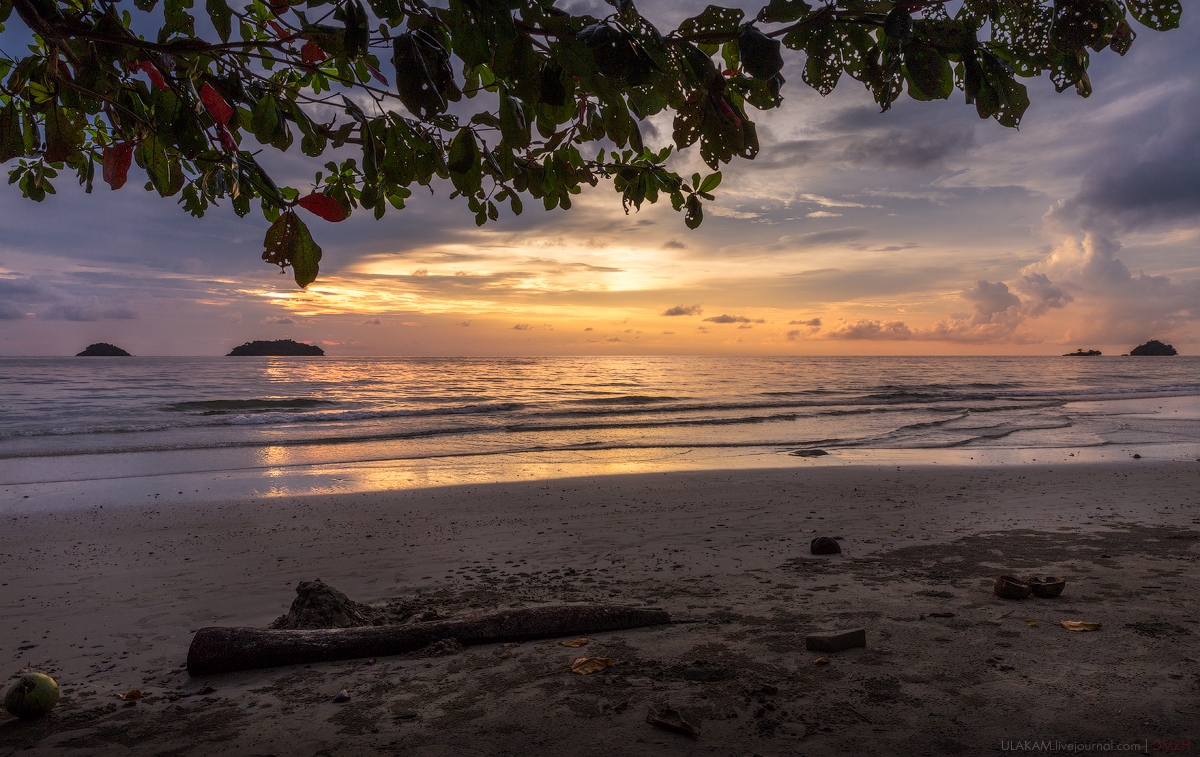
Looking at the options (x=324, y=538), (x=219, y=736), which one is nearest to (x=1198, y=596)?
(x=219, y=736)

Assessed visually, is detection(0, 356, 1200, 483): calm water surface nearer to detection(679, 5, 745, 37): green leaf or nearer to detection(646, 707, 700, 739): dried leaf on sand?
detection(646, 707, 700, 739): dried leaf on sand

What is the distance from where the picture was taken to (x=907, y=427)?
1667 cm

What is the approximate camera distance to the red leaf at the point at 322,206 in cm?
175

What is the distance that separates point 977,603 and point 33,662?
5.34m

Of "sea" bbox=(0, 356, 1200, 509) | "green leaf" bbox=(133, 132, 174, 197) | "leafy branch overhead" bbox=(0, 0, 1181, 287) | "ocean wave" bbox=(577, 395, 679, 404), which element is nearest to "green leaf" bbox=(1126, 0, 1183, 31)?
"leafy branch overhead" bbox=(0, 0, 1181, 287)

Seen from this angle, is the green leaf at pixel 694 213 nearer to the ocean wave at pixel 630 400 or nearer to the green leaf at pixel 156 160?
the green leaf at pixel 156 160

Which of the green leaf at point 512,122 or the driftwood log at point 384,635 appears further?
the driftwood log at point 384,635

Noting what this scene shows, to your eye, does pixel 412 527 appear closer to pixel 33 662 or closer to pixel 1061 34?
pixel 33 662

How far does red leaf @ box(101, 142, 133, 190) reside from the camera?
2.31 m

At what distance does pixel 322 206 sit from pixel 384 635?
91.7 inches

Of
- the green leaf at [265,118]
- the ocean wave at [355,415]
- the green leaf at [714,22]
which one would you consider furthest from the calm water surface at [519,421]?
the green leaf at [714,22]

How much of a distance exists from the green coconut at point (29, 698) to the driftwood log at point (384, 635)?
1.79 feet

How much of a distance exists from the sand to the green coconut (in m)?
0.05

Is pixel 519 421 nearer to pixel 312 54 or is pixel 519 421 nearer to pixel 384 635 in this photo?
pixel 384 635
